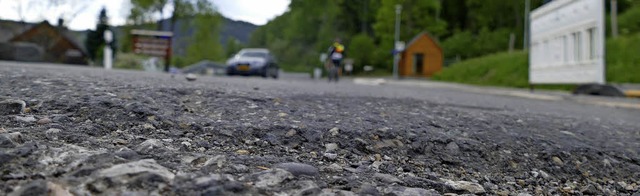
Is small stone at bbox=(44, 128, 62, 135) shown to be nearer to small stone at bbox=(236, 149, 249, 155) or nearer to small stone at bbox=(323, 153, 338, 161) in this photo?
small stone at bbox=(236, 149, 249, 155)

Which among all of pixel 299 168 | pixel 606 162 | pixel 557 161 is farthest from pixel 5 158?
pixel 606 162

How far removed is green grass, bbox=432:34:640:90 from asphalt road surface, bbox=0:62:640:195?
1208 cm

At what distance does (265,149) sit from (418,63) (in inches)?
1647

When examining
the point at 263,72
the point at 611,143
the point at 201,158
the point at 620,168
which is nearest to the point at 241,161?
the point at 201,158

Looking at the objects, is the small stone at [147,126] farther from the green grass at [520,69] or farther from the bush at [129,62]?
the bush at [129,62]

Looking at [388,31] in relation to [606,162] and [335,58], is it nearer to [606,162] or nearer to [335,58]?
[335,58]

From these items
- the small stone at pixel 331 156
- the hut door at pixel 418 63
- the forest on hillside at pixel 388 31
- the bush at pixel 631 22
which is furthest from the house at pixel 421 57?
the small stone at pixel 331 156

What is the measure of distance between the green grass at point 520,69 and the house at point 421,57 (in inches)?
472

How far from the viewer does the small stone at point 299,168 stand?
1489 mm

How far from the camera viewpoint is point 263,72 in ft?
63.4

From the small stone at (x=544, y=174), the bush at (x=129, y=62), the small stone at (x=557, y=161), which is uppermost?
the bush at (x=129, y=62)

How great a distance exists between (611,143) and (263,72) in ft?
55.7

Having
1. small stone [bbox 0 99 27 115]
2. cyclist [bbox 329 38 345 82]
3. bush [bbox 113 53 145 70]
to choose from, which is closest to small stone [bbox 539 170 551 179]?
small stone [bbox 0 99 27 115]

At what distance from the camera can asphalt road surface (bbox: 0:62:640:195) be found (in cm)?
128
